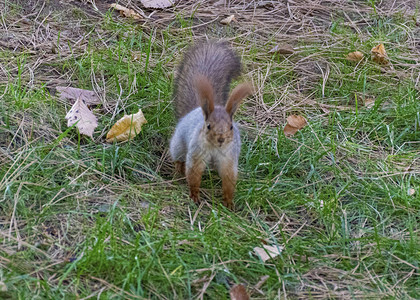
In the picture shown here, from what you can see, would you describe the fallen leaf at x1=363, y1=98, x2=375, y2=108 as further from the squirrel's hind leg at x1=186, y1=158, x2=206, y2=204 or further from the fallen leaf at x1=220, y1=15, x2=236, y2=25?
the squirrel's hind leg at x1=186, y1=158, x2=206, y2=204

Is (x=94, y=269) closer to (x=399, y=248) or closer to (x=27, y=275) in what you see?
(x=27, y=275)

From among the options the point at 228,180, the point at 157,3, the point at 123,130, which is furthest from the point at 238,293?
the point at 157,3

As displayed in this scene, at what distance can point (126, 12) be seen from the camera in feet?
12.2

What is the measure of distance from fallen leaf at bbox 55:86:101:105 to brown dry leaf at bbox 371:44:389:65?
1641 mm

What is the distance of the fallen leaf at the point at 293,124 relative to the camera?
10.1ft

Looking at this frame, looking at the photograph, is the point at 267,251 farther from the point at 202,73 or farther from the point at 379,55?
the point at 379,55

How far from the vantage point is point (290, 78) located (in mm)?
3514

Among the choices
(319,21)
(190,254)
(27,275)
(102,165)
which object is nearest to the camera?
(27,275)

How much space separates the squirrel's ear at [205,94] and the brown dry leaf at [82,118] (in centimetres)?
60

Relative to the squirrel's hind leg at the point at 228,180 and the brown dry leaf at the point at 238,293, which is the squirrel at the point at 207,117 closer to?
the squirrel's hind leg at the point at 228,180

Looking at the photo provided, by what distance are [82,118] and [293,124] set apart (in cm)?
104

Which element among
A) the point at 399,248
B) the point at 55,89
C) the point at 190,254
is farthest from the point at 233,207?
the point at 55,89

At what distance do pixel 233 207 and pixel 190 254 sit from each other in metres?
0.53

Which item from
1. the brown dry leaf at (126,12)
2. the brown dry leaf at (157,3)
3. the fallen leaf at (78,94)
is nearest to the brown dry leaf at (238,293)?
the fallen leaf at (78,94)
